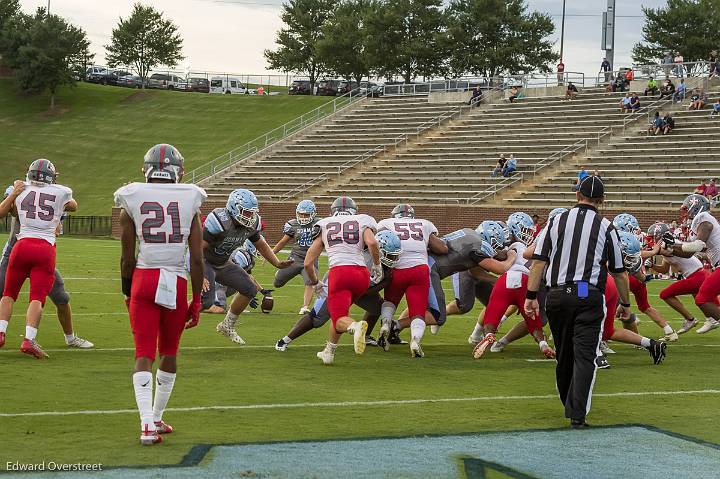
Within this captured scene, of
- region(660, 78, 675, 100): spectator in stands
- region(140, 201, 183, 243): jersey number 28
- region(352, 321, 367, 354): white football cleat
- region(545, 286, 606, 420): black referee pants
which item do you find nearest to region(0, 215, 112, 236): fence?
region(660, 78, 675, 100): spectator in stands

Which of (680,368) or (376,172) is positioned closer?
(680,368)

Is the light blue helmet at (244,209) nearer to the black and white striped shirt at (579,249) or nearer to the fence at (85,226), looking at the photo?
the black and white striped shirt at (579,249)

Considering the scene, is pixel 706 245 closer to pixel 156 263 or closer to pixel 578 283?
pixel 578 283

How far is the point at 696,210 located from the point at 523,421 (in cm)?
672

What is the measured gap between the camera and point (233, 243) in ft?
39.1

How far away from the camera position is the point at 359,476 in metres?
6.25

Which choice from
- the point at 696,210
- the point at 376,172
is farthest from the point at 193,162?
the point at 696,210

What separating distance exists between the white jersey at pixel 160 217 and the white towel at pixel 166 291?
60mm

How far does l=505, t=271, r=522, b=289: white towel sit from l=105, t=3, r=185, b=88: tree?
6572 centimetres

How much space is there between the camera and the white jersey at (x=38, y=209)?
34.5 feet

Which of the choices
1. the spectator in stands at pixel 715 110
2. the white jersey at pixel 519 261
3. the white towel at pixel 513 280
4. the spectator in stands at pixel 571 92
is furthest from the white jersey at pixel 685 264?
the spectator in stands at pixel 571 92

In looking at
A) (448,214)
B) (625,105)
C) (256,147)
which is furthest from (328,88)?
(448,214)

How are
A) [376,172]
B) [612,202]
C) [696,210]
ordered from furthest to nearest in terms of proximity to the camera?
1. [376,172]
2. [612,202]
3. [696,210]

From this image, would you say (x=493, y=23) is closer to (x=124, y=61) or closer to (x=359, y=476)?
(x=124, y=61)
